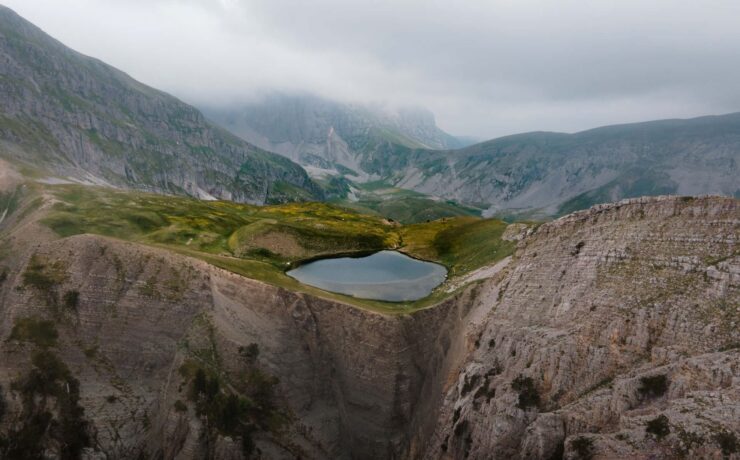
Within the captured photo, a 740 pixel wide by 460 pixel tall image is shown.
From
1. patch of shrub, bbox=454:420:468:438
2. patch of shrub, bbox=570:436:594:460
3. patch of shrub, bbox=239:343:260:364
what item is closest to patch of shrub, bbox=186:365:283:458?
patch of shrub, bbox=239:343:260:364

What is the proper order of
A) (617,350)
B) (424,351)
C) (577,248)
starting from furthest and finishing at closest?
(424,351) → (577,248) → (617,350)

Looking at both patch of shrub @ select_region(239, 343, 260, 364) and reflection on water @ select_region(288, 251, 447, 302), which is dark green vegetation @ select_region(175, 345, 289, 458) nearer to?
patch of shrub @ select_region(239, 343, 260, 364)

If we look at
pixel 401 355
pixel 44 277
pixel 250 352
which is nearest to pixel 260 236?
pixel 44 277

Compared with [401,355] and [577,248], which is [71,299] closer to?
[401,355]

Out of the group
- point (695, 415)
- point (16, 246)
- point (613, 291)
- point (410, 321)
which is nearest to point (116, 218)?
point (16, 246)

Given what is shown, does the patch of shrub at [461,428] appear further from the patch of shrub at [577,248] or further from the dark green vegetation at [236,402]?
the patch of shrub at [577,248]

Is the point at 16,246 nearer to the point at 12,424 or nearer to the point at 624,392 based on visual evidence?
the point at 12,424

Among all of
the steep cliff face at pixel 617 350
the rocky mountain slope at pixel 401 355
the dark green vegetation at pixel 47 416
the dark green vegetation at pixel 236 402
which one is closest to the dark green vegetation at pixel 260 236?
the rocky mountain slope at pixel 401 355
